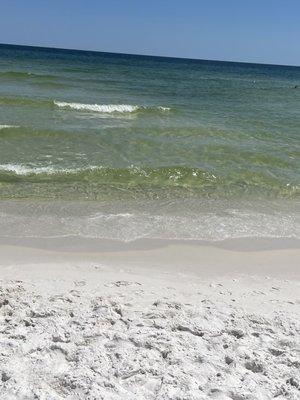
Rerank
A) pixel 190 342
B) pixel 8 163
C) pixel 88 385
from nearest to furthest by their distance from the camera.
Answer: pixel 88 385 < pixel 190 342 < pixel 8 163

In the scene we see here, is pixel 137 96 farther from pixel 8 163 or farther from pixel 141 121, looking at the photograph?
pixel 8 163

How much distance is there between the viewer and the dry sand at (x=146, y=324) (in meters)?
4.09

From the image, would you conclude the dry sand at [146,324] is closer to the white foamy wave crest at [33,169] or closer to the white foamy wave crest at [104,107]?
the white foamy wave crest at [33,169]

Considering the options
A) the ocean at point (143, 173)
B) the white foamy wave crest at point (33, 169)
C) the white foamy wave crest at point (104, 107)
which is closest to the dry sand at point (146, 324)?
the ocean at point (143, 173)

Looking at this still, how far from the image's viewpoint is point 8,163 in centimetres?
1229

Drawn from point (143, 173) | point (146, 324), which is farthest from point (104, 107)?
point (146, 324)

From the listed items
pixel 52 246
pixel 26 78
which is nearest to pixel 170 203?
pixel 52 246

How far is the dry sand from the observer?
4086mm

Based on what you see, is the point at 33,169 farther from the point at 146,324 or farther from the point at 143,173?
the point at 146,324

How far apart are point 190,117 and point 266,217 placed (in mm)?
12589

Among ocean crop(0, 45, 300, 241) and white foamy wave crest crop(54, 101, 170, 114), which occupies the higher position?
white foamy wave crest crop(54, 101, 170, 114)

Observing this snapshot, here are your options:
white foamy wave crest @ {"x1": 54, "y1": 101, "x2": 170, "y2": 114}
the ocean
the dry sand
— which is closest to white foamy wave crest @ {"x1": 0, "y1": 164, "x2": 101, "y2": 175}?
the ocean

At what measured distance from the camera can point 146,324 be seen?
5.07m

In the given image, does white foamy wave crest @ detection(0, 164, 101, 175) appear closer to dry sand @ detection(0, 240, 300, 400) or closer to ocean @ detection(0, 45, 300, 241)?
ocean @ detection(0, 45, 300, 241)
